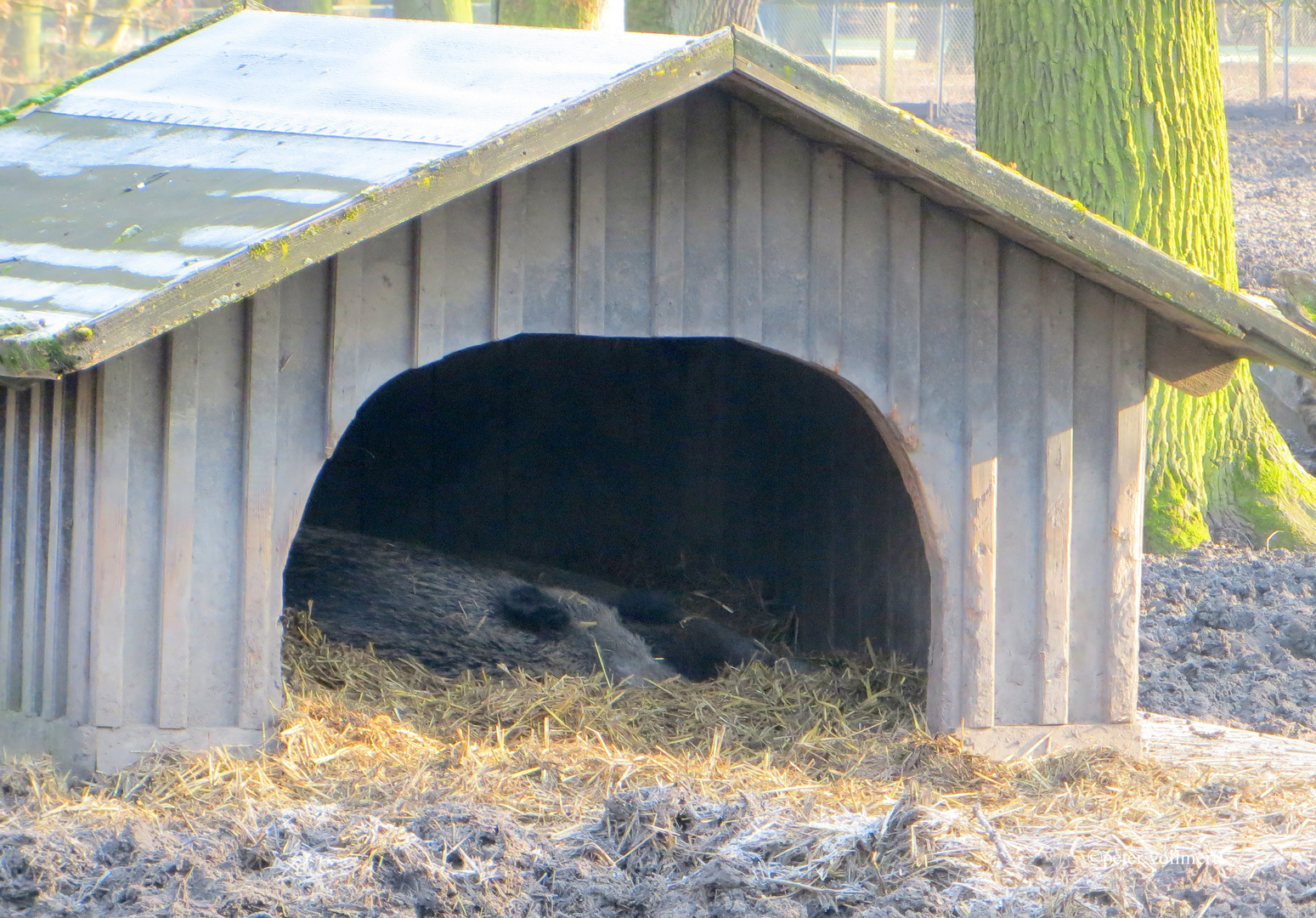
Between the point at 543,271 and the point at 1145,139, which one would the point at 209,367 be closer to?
the point at 543,271

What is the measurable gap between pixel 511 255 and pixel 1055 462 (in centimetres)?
195

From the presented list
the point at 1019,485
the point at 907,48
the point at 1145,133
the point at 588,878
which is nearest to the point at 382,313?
the point at 588,878

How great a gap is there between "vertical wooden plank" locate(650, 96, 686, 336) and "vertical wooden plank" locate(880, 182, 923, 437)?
71 centimetres

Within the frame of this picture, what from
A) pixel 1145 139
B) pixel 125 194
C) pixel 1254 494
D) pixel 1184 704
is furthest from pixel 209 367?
pixel 1254 494

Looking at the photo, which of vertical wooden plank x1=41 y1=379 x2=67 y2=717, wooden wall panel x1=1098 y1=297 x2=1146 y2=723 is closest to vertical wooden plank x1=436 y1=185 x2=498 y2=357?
vertical wooden plank x1=41 y1=379 x2=67 y2=717

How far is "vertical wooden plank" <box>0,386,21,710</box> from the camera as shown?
437 centimetres

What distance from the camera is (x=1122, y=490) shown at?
493cm

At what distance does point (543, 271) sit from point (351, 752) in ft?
5.20

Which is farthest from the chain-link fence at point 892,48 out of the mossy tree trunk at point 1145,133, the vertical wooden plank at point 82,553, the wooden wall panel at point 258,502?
the vertical wooden plank at point 82,553

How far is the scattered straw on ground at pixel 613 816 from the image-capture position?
10.9 ft

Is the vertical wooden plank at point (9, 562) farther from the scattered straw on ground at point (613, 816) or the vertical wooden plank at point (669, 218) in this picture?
the vertical wooden plank at point (669, 218)

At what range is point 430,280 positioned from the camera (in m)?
4.39

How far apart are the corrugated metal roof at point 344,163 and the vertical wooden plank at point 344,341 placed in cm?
31

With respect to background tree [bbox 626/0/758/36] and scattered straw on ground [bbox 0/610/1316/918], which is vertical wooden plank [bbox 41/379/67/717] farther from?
background tree [bbox 626/0/758/36]
